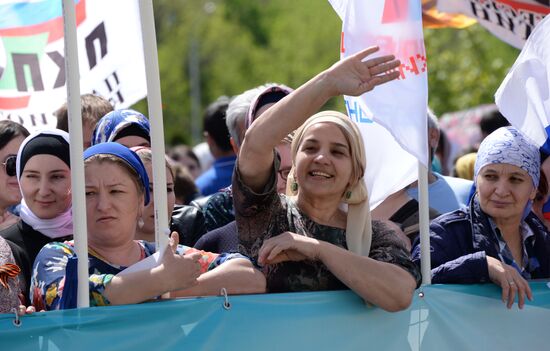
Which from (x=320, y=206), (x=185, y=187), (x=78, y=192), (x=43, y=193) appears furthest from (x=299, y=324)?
(x=185, y=187)

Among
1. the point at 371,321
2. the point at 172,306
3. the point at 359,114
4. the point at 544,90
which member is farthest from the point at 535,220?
the point at 172,306

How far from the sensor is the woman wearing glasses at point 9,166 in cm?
521

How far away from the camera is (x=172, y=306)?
12.3ft

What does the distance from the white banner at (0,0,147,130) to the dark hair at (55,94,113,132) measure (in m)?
0.32

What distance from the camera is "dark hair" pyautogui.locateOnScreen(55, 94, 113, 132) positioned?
5.51 metres

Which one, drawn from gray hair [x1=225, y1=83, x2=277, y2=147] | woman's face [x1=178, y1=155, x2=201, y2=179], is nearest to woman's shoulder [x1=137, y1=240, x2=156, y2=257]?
gray hair [x1=225, y1=83, x2=277, y2=147]

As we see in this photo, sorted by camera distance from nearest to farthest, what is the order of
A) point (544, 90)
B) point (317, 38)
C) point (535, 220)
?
1. point (544, 90)
2. point (535, 220)
3. point (317, 38)

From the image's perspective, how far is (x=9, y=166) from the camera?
5.20 m

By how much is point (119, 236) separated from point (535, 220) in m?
2.15

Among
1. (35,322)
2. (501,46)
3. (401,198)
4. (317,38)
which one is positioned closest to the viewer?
(35,322)

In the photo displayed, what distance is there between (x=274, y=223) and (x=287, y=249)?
212 mm

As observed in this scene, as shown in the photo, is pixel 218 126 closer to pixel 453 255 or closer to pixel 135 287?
pixel 453 255

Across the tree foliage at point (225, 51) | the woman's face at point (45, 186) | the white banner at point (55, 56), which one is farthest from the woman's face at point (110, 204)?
the tree foliage at point (225, 51)

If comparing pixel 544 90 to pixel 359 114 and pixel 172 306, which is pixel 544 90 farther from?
pixel 172 306
